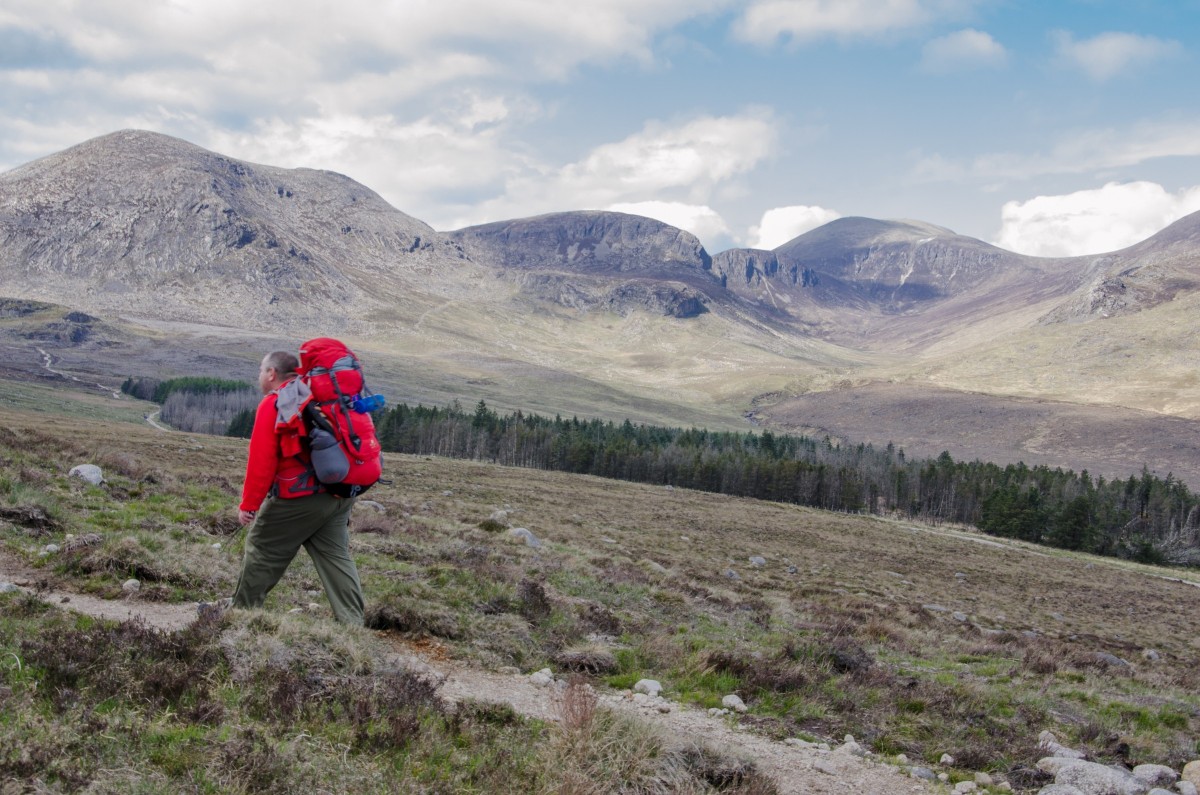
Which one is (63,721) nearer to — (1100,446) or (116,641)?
(116,641)

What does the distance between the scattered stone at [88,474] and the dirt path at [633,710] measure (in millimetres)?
7857

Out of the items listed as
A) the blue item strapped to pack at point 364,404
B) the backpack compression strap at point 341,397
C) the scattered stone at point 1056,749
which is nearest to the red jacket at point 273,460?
the backpack compression strap at point 341,397

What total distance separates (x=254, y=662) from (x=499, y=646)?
4.00 m

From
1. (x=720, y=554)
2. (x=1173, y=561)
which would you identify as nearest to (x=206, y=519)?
(x=720, y=554)

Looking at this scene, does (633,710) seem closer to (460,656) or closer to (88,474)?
(460,656)

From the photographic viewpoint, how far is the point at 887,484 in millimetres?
119438

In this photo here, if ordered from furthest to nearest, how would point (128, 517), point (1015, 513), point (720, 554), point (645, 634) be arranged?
point (1015, 513), point (720, 554), point (128, 517), point (645, 634)

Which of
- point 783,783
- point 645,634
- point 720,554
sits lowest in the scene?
point 720,554

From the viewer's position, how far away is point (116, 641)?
634 cm

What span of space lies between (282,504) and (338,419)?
47.4 inches

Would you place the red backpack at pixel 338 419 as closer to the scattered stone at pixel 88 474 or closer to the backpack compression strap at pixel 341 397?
the backpack compression strap at pixel 341 397

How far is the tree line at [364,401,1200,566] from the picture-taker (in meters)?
94.4

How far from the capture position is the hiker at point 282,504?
788 cm

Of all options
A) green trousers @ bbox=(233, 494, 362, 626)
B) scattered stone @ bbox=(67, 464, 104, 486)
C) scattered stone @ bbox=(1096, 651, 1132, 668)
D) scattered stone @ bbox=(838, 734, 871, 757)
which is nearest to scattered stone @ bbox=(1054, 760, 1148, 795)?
scattered stone @ bbox=(838, 734, 871, 757)
